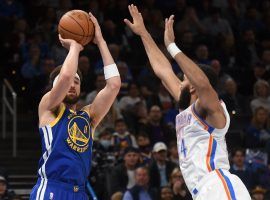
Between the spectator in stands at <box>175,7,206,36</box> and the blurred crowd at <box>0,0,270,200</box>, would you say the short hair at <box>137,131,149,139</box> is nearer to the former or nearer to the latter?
the blurred crowd at <box>0,0,270,200</box>

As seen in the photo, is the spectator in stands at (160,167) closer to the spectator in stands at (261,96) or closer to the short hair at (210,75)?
the spectator in stands at (261,96)

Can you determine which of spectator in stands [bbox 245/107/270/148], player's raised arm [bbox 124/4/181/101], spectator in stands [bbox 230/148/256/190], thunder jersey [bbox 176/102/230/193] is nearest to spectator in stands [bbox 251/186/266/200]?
spectator in stands [bbox 230/148/256/190]

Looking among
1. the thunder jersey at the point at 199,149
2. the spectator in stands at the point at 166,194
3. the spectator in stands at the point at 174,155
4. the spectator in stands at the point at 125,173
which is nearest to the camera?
the thunder jersey at the point at 199,149

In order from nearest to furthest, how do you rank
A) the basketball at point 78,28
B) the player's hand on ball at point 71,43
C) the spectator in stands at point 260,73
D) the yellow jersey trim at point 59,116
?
the yellow jersey trim at point 59,116, the player's hand on ball at point 71,43, the basketball at point 78,28, the spectator in stands at point 260,73

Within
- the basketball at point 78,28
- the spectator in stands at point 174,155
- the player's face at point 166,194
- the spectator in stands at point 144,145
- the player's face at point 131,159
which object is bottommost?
the player's face at point 166,194

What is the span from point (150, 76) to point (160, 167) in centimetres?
335

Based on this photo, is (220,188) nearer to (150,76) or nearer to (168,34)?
(168,34)

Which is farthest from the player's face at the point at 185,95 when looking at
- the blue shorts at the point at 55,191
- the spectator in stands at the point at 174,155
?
the spectator in stands at the point at 174,155

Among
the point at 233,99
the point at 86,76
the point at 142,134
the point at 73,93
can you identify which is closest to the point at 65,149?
the point at 73,93

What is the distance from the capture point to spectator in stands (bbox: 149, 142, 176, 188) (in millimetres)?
13555

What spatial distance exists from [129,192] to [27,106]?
14.3ft

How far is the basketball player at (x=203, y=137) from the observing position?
693 cm

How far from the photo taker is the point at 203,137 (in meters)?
7.14

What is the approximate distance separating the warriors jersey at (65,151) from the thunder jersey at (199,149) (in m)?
0.89
